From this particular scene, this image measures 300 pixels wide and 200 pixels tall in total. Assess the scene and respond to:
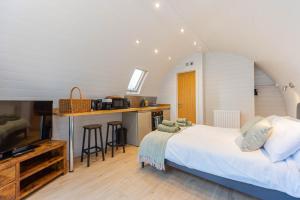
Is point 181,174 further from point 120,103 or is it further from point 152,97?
point 152,97

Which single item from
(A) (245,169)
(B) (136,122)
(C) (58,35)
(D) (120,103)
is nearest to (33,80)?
(C) (58,35)

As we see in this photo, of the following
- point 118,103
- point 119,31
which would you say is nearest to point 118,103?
point 118,103

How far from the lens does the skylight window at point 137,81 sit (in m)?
4.73

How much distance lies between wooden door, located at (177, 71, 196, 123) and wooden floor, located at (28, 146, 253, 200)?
2798 millimetres

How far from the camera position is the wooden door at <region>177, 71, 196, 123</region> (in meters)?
5.13

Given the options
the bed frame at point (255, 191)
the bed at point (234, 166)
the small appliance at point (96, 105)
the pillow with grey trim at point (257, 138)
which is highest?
the small appliance at point (96, 105)

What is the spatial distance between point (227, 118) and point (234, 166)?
2928mm

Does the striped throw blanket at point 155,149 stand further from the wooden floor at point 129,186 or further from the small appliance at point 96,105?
the small appliance at point 96,105

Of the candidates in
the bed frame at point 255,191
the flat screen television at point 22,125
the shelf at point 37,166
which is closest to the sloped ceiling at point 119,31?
the flat screen television at point 22,125

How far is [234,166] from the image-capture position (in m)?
1.79

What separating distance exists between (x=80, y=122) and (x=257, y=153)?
3.25 m

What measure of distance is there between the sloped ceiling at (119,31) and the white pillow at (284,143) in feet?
3.32

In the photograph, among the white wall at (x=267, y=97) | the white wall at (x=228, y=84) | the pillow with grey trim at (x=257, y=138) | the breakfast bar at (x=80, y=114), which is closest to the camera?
the pillow with grey trim at (x=257, y=138)

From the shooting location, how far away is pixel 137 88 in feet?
16.4
